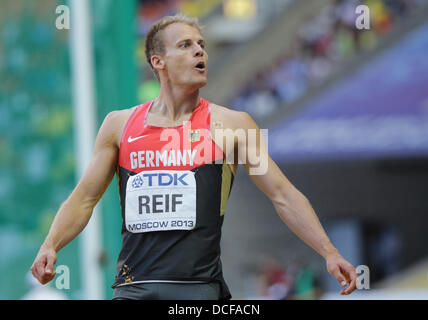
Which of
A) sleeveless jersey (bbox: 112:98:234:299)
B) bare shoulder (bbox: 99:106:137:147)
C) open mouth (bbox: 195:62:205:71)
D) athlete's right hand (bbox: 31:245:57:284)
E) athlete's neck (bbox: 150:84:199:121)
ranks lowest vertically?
athlete's right hand (bbox: 31:245:57:284)

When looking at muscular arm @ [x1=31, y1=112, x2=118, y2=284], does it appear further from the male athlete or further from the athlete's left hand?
the athlete's left hand

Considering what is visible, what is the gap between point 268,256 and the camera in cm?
1570

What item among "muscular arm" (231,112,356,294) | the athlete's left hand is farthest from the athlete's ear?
the athlete's left hand

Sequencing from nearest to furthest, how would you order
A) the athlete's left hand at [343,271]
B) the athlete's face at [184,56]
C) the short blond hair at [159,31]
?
1. the athlete's left hand at [343,271]
2. the athlete's face at [184,56]
3. the short blond hair at [159,31]

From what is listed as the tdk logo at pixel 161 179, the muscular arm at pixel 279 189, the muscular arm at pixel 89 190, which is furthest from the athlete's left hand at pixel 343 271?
the muscular arm at pixel 89 190

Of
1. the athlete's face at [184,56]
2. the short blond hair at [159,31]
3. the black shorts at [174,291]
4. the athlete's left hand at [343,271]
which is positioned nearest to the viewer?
the athlete's left hand at [343,271]

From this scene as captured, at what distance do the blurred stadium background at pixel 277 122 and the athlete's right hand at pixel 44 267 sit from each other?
2862 mm

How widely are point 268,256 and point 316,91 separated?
13.3 feet

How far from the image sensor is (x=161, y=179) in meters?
3.40

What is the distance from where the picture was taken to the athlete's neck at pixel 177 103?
3.55 m

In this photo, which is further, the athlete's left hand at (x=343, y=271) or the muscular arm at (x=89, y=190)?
the muscular arm at (x=89, y=190)

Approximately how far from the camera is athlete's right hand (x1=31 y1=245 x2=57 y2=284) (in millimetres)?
3277

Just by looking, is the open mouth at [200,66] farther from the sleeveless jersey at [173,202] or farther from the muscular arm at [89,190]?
the muscular arm at [89,190]

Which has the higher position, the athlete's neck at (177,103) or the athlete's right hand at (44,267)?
the athlete's neck at (177,103)
